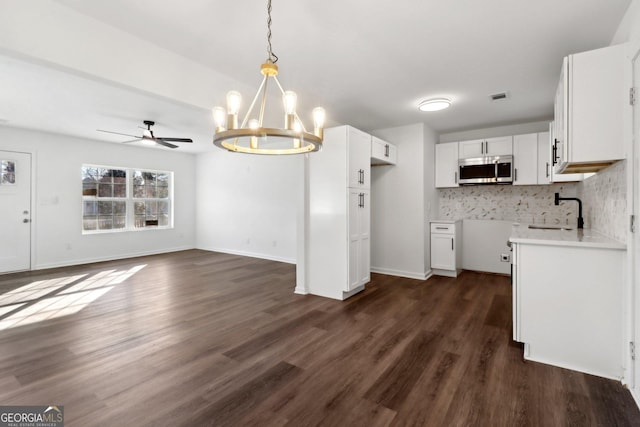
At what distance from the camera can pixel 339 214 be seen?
3.81 m

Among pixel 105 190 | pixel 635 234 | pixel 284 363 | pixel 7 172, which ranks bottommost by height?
pixel 284 363

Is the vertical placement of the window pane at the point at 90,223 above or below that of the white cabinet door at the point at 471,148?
below

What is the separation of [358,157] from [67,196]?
233 inches

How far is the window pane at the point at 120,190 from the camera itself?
6715 mm

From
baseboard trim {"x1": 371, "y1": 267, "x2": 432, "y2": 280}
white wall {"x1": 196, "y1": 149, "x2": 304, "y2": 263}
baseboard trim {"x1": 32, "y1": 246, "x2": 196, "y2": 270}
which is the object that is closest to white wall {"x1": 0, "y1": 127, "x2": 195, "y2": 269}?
baseboard trim {"x1": 32, "y1": 246, "x2": 196, "y2": 270}

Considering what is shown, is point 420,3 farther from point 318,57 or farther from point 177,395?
point 177,395

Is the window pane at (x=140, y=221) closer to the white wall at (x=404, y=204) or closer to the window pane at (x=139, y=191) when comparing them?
the window pane at (x=139, y=191)

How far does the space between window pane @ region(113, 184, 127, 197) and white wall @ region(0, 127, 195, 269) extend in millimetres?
493

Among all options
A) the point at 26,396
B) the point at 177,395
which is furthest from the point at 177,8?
the point at 26,396

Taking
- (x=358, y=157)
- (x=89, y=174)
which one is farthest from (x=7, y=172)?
(x=358, y=157)

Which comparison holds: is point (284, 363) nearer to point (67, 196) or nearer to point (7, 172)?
point (67, 196)

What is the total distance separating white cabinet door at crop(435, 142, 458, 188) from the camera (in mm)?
5121

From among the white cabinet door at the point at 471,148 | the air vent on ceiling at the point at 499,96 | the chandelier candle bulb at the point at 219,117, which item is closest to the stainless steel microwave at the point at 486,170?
the white cabinet door at the point at 471,148

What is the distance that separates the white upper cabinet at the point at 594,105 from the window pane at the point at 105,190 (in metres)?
7.87
